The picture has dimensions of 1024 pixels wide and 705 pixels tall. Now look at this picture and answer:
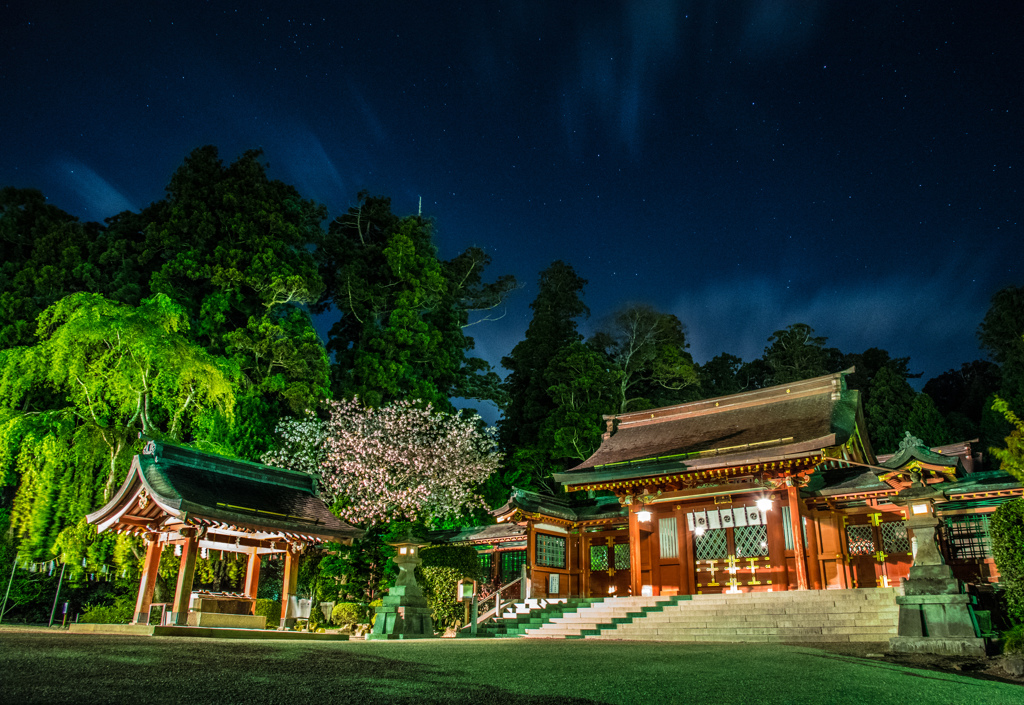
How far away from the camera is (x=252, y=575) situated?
17141 millimetres

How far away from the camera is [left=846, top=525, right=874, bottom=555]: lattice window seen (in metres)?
16.0

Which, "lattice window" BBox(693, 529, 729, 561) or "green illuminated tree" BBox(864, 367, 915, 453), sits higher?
"green illuminated tree" BBox(864, 367, 915, 453)

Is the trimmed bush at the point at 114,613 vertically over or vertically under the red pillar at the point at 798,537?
under

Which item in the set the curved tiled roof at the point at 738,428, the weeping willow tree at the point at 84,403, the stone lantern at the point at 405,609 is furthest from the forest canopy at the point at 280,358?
the stone lantern at the point at 405,609

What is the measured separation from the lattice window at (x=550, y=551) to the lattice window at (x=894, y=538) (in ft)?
27.8

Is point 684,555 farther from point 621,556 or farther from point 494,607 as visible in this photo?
point 494,607

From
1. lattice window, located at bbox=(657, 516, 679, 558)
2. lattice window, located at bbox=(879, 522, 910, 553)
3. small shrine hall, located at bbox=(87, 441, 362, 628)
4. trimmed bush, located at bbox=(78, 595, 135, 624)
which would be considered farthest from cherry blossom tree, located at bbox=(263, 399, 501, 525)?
lattice window, located at bbox=(879, 522, 910, 553)

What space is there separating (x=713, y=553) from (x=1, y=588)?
1878 cm

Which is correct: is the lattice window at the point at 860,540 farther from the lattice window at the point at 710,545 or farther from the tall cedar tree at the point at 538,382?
the tall cedar tree at the point at 538,382

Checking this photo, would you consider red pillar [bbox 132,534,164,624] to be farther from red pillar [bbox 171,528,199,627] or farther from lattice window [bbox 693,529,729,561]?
lattice window [bbox 693,529,729,561]

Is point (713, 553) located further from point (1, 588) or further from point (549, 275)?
point (549, 275)

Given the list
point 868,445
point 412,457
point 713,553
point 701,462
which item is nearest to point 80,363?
point 412,457

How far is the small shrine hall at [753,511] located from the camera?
14688 mm

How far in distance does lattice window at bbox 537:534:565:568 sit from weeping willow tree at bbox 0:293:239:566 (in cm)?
978
